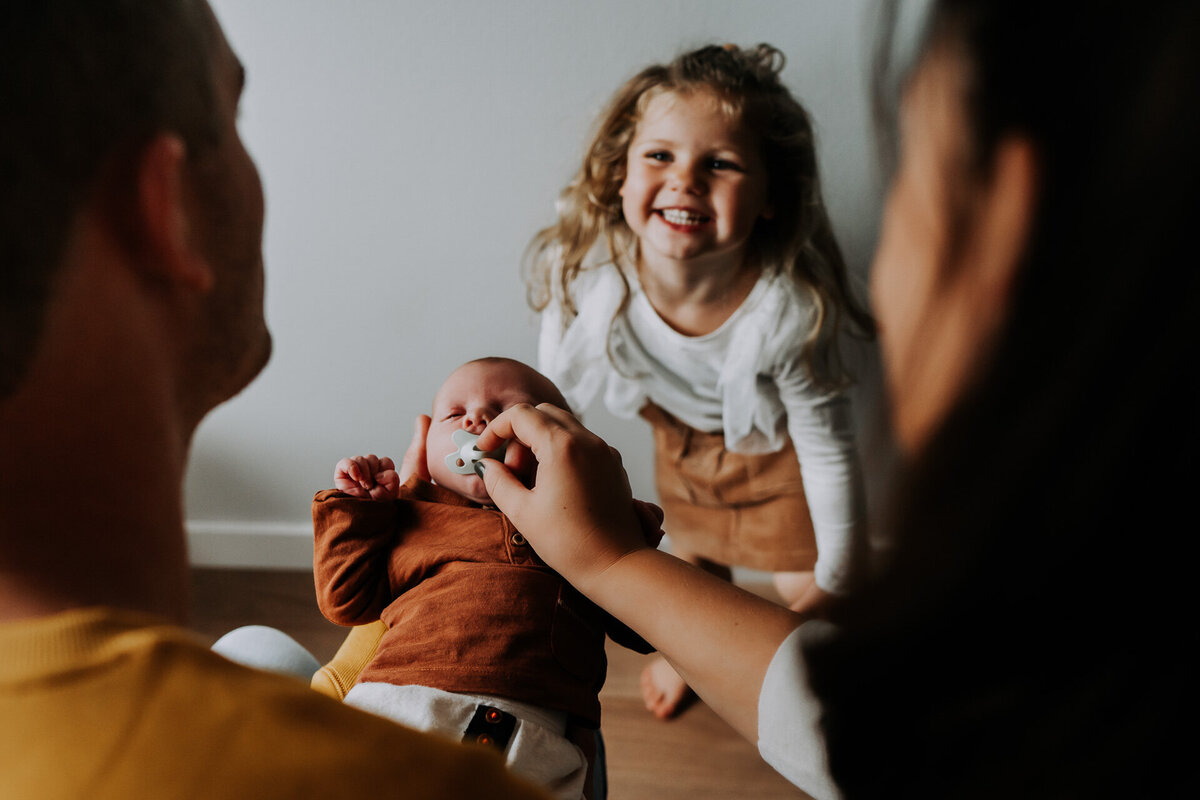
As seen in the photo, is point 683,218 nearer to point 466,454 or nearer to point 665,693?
point 466,454

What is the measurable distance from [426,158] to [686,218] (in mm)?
447

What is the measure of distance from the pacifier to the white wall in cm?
53

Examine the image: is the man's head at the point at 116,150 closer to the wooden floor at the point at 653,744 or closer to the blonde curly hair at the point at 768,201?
the blonde curly hair at the point at 768,201

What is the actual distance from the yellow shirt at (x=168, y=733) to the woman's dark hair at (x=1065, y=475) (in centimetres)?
25

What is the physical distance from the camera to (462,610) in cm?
86

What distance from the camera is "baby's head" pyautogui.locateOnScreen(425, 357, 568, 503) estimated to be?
1.00 m

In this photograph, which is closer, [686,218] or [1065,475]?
[1065,475]

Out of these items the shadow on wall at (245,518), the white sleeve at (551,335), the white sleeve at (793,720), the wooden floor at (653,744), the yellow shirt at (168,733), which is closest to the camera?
the yellow shirt at (168,733)

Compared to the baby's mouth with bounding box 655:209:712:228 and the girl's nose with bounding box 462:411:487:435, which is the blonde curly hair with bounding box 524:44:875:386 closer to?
the baby's mouth with bounding box 655:209:712:228

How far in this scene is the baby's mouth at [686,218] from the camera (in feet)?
4.11

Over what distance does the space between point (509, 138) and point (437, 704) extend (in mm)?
891

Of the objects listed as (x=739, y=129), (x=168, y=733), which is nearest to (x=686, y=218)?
(x=739, y=129)

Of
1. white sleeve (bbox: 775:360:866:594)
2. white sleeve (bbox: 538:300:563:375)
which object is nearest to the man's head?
white sleeve (bbox: 538:300:563:375)

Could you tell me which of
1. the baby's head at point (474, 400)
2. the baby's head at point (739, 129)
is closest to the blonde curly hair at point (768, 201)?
the baby's head at point (739, 129)
